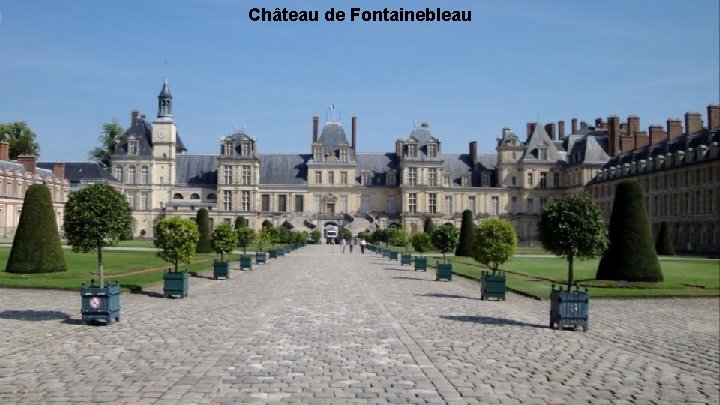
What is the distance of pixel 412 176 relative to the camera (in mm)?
72438

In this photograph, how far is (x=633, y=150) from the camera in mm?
61375

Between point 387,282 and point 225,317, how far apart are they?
32.1ft

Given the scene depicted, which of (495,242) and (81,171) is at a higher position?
(81,171)

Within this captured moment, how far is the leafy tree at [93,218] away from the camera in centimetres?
1412

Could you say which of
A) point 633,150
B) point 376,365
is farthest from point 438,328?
point 633,150

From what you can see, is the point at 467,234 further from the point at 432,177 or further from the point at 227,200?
the point at 227,200

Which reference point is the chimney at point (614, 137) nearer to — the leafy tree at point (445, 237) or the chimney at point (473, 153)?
the chimney at point (473, 153)

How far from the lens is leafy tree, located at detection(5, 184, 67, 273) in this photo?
20156 millimetres

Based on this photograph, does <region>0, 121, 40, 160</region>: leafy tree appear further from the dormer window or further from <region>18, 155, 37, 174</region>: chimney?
the dormer window

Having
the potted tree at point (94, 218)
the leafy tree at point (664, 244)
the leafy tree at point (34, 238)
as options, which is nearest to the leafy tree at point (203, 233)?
the leafy tree at point (34, 238)

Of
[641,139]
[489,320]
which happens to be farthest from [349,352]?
[641,139]

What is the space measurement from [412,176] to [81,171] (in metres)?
31.6

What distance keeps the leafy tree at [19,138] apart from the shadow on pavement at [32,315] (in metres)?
59.5

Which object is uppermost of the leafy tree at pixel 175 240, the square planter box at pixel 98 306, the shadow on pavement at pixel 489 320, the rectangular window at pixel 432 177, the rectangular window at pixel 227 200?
the rectangular window at pixel 432 177
